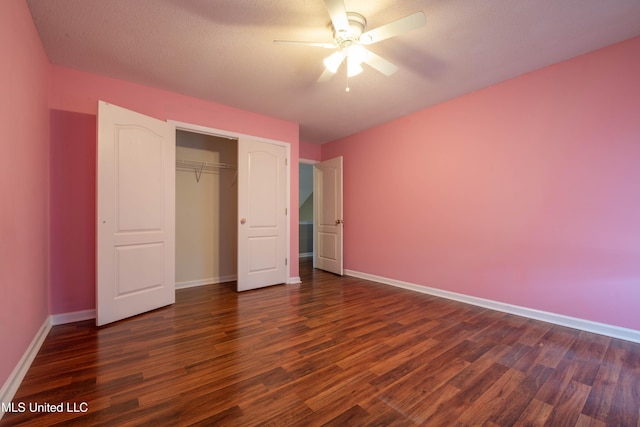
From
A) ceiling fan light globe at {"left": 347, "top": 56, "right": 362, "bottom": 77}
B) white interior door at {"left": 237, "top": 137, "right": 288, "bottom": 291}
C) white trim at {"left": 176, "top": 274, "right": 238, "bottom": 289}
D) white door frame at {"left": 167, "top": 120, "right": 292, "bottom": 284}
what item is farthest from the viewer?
white trim at {"left": 176, "top": 274, "right": 238, "bottom": 289}

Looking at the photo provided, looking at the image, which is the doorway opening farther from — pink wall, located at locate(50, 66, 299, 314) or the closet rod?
pink wall, located at locate(50, 66, 299, 314)

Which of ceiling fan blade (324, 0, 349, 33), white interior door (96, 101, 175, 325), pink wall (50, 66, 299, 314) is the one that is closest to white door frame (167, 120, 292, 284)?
white interior door (96, 101, 175, 325)

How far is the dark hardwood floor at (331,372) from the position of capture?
1.35 metres

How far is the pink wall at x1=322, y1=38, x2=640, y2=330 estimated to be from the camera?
2.20m

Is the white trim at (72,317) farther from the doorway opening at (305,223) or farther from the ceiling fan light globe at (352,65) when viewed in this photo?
the doorway opening at (305,223)

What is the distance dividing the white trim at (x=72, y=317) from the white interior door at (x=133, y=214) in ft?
1.26

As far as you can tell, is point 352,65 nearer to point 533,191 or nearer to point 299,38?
point 299,38

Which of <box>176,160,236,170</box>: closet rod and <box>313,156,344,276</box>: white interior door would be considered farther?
<box>313,156,344,276</box>: white interior door

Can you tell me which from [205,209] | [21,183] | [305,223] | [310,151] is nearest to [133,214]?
[21,183]

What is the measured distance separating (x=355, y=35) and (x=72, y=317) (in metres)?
3.59

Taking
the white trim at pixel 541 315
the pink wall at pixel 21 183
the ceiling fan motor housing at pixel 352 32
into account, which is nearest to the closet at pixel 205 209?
the pink wall at pixel 21 183

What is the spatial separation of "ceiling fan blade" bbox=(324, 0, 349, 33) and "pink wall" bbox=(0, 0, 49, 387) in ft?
5.87

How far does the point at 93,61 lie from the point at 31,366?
8.36ft

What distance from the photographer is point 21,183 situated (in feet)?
5.74
